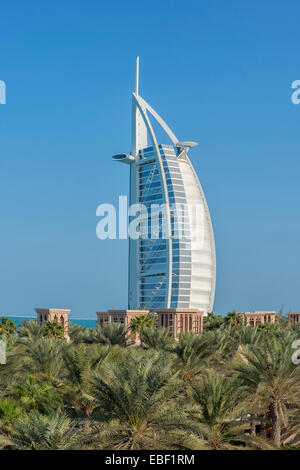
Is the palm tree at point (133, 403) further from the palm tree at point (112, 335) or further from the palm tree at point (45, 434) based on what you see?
the palm tree at point (112, 335)

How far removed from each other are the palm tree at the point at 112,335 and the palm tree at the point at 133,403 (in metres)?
26.6

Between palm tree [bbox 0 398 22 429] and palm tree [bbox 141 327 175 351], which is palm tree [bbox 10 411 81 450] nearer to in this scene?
palm tree [bbox 0 398 22 429]

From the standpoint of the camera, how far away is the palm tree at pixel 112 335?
49469mm

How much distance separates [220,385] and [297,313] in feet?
276

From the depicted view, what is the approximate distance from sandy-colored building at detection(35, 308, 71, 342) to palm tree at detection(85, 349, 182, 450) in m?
44.1

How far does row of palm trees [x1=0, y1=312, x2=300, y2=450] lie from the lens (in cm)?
2158

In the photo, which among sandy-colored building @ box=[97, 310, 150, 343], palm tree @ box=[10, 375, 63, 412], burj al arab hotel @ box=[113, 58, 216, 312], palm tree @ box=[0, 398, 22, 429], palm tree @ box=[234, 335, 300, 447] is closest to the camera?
palm tree @ box=[0, 398, 22, 429]

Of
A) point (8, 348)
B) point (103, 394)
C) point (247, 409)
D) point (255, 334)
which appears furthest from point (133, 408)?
point (255, 334)

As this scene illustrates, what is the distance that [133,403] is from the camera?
21594 mm

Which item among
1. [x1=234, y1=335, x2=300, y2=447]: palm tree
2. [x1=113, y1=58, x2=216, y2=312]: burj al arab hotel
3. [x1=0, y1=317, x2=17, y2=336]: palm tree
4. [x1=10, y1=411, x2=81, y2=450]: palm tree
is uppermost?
[x1=113, y1=58, x2=216, y2=312]: burj al arab hotel

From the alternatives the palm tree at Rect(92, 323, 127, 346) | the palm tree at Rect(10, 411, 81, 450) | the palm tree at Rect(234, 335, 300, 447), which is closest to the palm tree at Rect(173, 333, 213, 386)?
the palm tree at Rect(234, 335, 300, 447)

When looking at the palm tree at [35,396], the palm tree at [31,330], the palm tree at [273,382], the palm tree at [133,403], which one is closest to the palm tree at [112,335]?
the palm tree at [31,330]

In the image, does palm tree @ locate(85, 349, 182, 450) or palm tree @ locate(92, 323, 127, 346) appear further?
palm tree @ locate(92, 323, 127, 346)

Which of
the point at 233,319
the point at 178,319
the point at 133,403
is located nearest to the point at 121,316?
the point at 178,319
